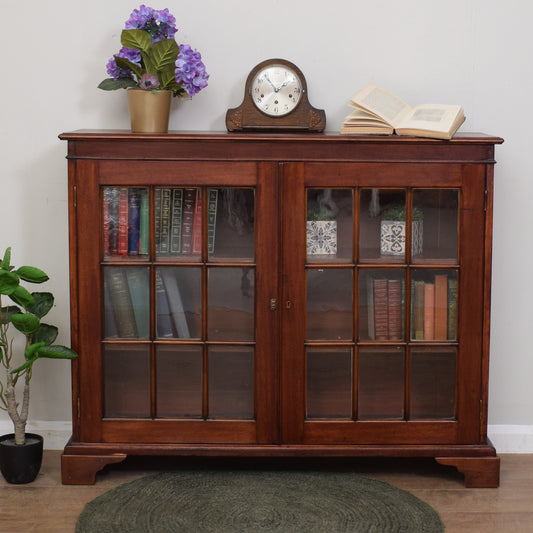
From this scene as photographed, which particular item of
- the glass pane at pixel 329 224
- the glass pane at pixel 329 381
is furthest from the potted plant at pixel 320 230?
the glass pane at pixel 329 381

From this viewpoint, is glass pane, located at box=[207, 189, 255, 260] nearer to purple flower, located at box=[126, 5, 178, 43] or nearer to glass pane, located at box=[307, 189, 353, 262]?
glass pane, located at box=[307, 189, 353, 262]

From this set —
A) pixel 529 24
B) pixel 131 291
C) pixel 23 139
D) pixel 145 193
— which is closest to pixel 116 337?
pixel 131 291

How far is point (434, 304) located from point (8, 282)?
54.7 inches

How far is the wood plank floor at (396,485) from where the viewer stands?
2.49 m

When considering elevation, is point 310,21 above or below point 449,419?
above

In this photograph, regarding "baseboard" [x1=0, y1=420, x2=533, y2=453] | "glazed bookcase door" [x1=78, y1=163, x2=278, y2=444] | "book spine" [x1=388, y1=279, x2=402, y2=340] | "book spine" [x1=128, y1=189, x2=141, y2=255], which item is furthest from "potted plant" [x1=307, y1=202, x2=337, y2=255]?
"baseboard" [x1=0, y1=420, x2=533, y2=453]

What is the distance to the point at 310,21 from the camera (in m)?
2.96

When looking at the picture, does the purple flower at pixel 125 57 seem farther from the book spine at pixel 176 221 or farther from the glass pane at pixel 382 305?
the glass pane at pixel 382 305

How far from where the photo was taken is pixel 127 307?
2.74 metres

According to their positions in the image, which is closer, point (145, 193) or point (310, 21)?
point (145, 193)

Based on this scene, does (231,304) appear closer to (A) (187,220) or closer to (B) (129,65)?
(A) (187,220)

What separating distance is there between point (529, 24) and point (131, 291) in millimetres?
1710

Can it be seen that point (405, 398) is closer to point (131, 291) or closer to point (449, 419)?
point (449, 419)

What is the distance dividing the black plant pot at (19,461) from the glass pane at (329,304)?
3.32 feet
